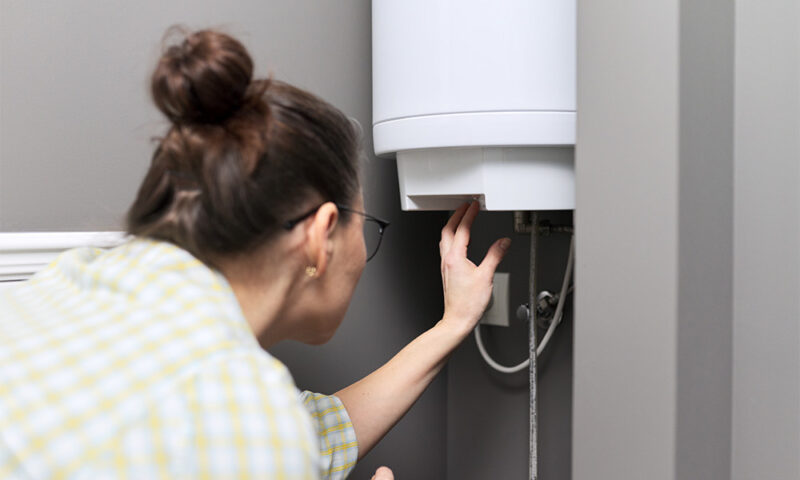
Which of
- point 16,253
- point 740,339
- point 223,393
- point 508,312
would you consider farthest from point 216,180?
point 508,312

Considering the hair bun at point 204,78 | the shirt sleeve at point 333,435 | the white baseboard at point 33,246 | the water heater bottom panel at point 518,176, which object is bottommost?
the shirt sleeve at point 333,435

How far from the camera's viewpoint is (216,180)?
2.07ft

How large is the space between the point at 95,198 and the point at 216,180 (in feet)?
1.41

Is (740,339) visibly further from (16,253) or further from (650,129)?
(16,253)

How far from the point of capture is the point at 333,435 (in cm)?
94

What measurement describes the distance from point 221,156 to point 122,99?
45 centimetres

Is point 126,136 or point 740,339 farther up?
point 126,136

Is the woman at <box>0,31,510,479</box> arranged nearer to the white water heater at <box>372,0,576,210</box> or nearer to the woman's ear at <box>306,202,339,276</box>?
the woman's ear at <box>306,202,339,276</box>

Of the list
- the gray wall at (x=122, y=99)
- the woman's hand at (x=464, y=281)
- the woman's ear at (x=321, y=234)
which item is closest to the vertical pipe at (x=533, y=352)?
the woman's hand at (x=464, y=281)

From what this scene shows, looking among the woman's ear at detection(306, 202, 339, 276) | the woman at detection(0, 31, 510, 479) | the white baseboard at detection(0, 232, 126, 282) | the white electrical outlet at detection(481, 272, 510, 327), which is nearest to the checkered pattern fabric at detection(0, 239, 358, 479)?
the woman at detection(0, 31, 510, 479)

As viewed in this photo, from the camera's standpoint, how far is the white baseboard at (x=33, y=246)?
2.87 feet

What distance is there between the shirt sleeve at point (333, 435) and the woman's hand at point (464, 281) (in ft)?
0.65

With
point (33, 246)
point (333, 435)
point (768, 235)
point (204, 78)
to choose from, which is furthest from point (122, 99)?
point (768, 235)

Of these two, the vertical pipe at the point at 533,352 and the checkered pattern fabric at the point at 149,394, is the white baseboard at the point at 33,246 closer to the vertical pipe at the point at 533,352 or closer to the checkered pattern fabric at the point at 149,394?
the checkered pattern fabric at the point at 149,394
